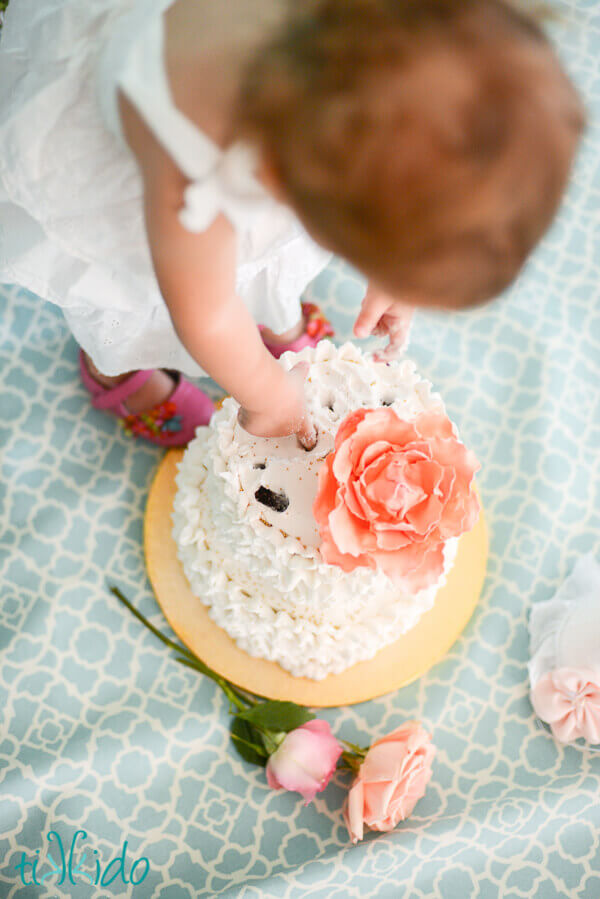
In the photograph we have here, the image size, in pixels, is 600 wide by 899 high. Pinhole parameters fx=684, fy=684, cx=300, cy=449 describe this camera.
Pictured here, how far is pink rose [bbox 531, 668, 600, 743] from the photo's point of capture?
96 centimetres

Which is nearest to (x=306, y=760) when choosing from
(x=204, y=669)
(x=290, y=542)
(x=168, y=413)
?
(x=204, y=669)

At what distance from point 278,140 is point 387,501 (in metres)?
0.35

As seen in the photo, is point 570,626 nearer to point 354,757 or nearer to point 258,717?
point 354,757

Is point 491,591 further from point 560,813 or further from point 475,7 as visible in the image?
point 475,7

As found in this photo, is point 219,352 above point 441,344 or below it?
above

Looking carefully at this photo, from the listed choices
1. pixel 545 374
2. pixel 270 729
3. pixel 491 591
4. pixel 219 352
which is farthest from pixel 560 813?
pixel 219 352

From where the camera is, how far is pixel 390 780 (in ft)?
2.87

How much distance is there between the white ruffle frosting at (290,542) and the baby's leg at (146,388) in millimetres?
176

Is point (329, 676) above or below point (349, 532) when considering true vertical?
below

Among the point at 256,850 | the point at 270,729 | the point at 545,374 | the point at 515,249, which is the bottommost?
the point at 256,850

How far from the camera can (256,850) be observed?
97 centimetres

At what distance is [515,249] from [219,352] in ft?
0.91

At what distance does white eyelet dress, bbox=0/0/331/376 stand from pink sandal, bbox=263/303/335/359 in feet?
0.72

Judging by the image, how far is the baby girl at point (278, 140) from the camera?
445 millimetres
